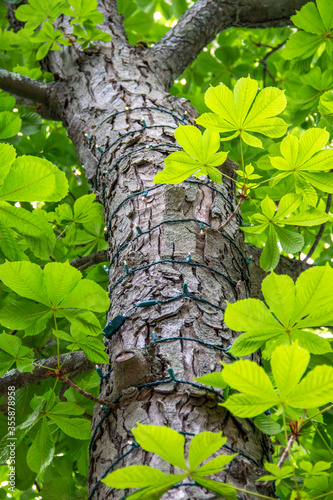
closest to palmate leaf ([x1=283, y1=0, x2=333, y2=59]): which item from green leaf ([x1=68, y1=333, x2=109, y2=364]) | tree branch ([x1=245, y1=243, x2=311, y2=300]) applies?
tree branch ([x1=245, y1=243, x2=311, y2=300])

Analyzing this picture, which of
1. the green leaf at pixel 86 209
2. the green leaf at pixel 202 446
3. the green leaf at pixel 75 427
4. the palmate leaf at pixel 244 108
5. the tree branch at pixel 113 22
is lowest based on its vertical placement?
the green leaf at pixel 75 427

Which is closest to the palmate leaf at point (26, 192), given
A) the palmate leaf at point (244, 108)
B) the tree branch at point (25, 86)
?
the palmate leaf at point (244, 108)

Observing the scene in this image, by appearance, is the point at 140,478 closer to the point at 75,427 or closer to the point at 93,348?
the point at 93,348

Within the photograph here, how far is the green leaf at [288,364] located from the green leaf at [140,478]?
8.7 inches

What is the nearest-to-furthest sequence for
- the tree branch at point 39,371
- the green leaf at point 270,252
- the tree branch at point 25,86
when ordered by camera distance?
the green leaf at point 270,252
the tree branch at point 39,371
the tree branch at point 25,86

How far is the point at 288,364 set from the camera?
2.43 ft

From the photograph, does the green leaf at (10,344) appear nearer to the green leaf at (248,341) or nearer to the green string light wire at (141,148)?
the green leaf at (248,341)

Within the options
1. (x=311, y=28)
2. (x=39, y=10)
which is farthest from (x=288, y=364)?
(x=39, y=10)

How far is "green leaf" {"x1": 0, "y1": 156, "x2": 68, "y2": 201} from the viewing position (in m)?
1.13

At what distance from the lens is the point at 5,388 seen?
1.51 m

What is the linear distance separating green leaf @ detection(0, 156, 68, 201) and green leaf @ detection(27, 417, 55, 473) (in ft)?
2.13

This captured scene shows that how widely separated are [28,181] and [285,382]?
75 centimetres

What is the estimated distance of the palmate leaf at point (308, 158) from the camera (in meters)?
1.24

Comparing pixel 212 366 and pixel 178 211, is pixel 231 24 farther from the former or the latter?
pixel 212 366
